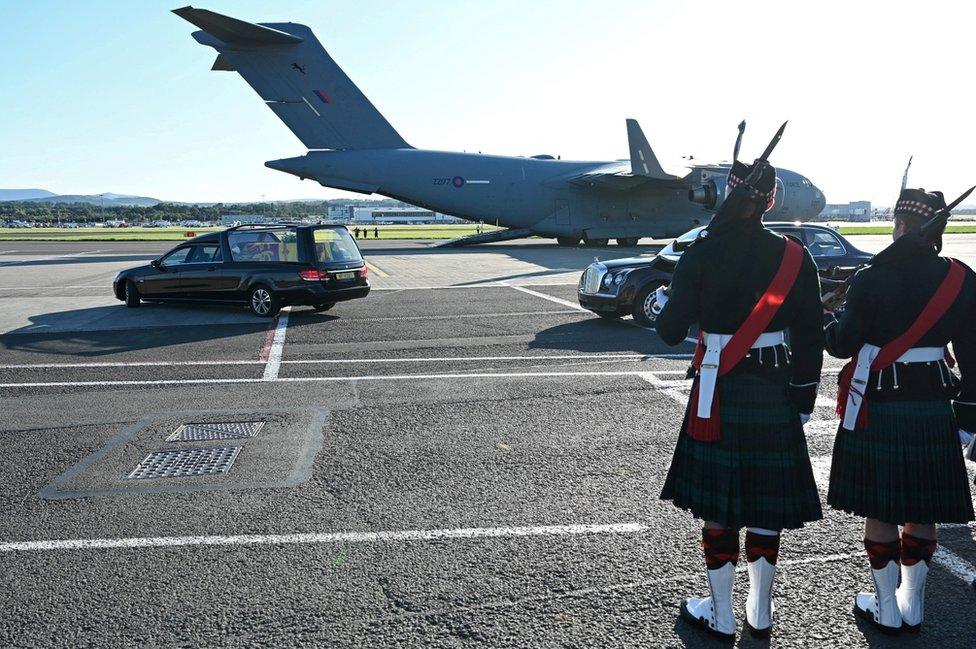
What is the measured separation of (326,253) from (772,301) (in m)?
11.7

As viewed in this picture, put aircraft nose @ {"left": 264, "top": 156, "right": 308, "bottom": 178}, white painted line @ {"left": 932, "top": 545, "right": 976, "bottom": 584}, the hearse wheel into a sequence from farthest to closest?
aircraft nose @ {"left": 264, "top": 156, "right": 308, "bottom": 178} < the hearse wheel < white painted line @ {"left": 932, "top": 545, "right": 976, "bottom": 584}

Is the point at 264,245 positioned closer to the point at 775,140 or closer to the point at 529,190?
the point at 775,140

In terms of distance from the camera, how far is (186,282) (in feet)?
48.9

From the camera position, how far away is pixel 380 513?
189 inches

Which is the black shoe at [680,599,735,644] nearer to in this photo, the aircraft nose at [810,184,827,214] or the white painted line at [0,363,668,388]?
the white painted line at [0,363,668,388]

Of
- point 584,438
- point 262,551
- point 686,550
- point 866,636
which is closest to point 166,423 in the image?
point 262,551

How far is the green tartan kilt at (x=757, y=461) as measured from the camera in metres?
3.33

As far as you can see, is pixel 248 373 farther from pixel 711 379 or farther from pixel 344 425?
pixel 711 379

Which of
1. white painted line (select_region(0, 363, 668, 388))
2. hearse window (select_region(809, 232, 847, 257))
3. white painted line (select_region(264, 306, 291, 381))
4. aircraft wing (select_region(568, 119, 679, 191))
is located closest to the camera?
white painted line (select_region(0, 363, 668, 388))

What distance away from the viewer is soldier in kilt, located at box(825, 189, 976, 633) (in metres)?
3.43

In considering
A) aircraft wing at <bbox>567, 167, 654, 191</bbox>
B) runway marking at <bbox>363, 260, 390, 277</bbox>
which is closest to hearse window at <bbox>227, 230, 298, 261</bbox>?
runway marking at <bbox>363, 260, 390, 277</bbox>

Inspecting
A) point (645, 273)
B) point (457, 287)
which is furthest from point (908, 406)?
point (457, 287)

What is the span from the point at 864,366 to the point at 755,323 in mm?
693

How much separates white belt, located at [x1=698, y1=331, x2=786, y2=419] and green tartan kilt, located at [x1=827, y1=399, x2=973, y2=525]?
0.64 meters
